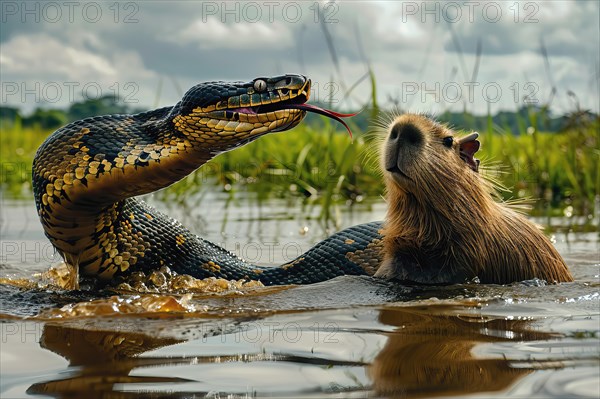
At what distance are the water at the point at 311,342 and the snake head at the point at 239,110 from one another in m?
0.86

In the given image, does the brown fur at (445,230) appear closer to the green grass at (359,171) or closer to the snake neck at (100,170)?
the snake neck at (100,170)

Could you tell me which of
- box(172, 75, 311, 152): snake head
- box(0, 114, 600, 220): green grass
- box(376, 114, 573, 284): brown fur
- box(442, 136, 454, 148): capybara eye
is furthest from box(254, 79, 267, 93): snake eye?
box(0, 114, 600, 220): green grass

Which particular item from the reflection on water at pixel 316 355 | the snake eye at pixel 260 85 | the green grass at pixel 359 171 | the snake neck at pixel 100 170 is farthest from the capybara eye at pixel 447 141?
the green grass at pixel 359 171

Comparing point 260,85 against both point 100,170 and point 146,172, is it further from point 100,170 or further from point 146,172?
point 100,170

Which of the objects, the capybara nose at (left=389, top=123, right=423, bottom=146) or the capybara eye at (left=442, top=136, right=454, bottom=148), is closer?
the capybara nose at (left=389, top=123, right=423, bottom=146)

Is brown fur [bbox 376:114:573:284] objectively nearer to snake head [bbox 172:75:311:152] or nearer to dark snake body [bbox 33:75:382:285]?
snake head [bbox 172:75:311:152]

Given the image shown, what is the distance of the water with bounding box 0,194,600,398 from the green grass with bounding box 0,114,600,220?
15.0ft

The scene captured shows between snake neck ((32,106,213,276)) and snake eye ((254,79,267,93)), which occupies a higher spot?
snake eye ((254,79,267,93))

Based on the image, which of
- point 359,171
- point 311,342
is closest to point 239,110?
point 311,342

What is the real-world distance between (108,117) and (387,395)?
120 inches

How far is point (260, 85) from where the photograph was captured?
4.32 meters

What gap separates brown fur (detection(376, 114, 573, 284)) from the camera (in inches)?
160

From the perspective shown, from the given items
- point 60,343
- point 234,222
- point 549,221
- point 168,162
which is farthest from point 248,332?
point 549,221

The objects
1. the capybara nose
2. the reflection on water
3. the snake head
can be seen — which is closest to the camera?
the reflection on water
